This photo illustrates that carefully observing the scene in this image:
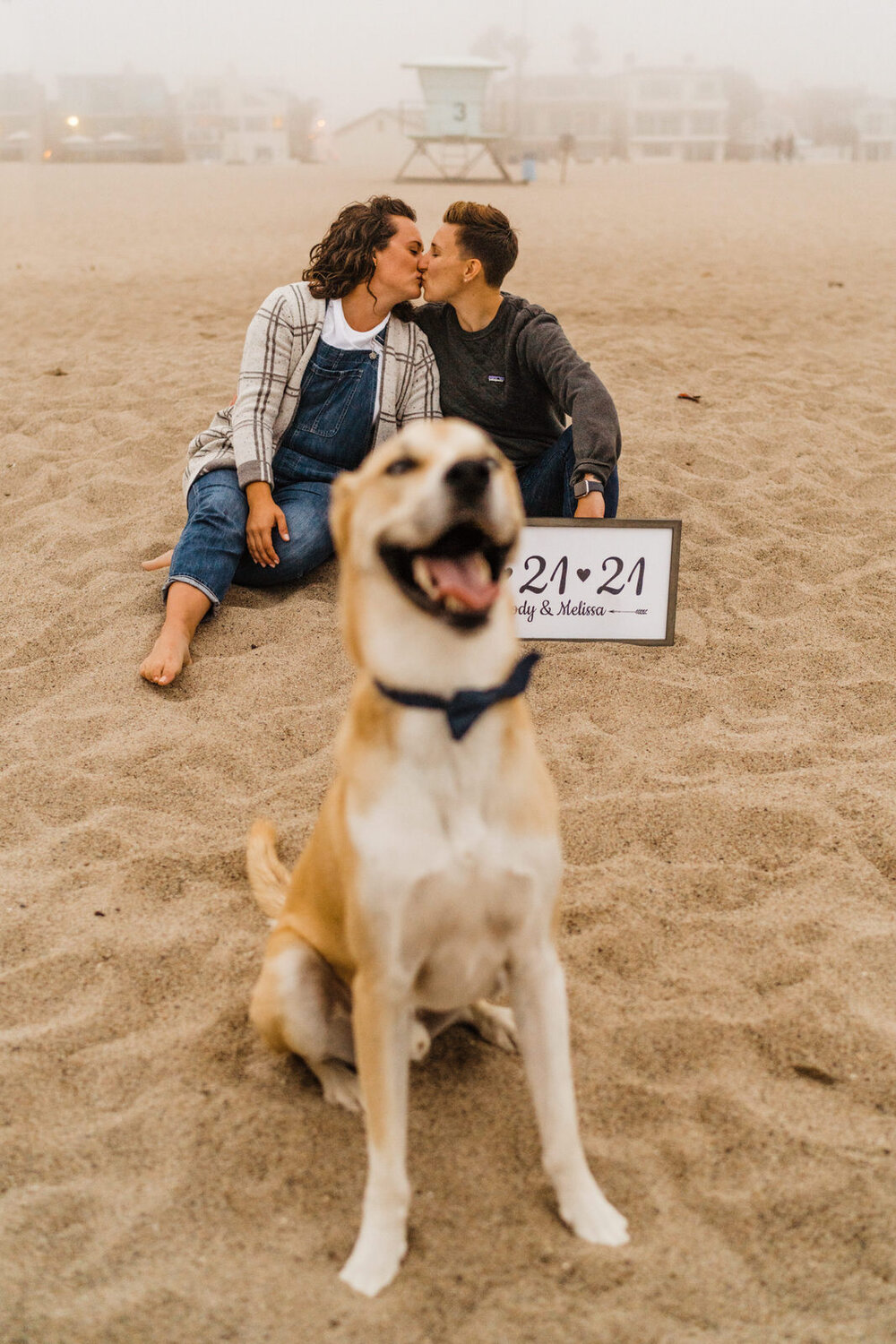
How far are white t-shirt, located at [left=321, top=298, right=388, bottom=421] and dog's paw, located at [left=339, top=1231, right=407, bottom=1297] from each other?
3.13m

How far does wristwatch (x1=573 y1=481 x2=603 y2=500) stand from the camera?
3684mm

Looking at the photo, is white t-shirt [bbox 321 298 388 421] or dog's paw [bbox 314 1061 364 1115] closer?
dog's paw [bbox 314 1061 364 1115]

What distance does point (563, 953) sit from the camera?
2.40 metres

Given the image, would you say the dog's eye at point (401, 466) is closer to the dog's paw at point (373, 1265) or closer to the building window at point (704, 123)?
the dog's paw at point (373, 1265)

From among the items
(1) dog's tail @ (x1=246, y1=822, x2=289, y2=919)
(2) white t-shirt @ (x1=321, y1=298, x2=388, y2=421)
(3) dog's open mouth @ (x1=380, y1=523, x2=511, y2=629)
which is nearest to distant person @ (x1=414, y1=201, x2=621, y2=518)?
(2) white t-shirt @ (x1=321, y1=298, x2=388, y2=421)

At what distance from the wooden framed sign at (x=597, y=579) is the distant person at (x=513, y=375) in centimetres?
19

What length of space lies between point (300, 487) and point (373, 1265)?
10.1ft

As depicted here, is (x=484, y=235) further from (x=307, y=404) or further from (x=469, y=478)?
(x=469, y=478)

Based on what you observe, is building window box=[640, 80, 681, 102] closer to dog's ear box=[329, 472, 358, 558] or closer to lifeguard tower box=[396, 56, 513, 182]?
lifeguard tower box=[396, 56, 513, 182]

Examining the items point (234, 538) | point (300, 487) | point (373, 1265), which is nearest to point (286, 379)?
point (300, 487)

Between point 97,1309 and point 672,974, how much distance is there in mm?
1336

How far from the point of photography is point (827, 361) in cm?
763

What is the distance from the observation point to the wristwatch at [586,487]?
3684mm

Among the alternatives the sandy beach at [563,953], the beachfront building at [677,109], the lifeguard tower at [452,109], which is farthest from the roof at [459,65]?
the beachfront building at [677,109]
